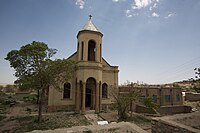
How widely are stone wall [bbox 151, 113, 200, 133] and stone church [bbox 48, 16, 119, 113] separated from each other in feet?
34.8

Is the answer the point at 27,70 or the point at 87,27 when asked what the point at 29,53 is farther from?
the point at 87,27

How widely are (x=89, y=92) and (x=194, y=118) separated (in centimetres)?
1444

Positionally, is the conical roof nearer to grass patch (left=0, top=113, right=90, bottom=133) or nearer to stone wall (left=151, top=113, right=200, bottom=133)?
grass patch (left=0, top=113, right=90, bottom=133)

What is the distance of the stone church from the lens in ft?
57.2

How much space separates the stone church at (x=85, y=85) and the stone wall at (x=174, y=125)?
1061cm

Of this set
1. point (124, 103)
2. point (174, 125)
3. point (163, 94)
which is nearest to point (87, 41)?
point (124, 103)

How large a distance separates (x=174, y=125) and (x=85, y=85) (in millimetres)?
11866

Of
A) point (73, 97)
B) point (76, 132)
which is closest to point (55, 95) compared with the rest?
point (73, 97)

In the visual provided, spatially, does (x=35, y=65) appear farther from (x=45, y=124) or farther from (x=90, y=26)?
(x=90, y=26)

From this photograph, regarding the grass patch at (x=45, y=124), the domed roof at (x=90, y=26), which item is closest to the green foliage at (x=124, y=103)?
the grass patch at (x=45, y=124)

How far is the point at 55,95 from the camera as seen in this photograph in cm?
1770

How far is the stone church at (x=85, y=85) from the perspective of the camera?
Result: 17431 millimetres

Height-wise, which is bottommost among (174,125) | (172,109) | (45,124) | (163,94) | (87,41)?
(172,109)

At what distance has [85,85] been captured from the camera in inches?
677
